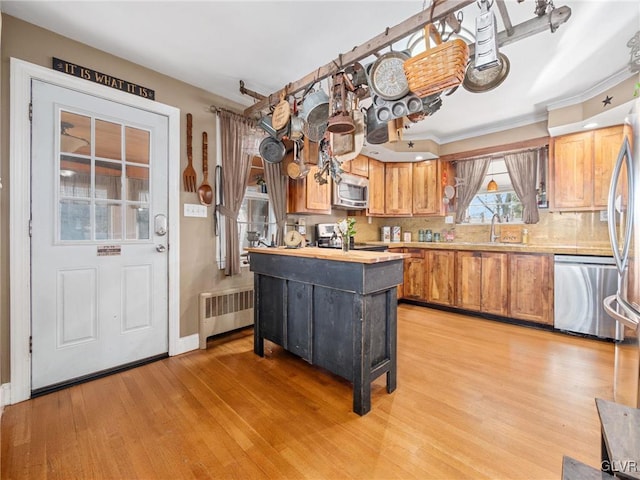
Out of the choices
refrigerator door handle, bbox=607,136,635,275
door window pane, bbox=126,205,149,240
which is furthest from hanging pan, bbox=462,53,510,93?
door window pane, bbox=126,205,149,240

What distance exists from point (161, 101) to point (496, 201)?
455cm

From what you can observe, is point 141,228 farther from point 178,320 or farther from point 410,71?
point 410,71

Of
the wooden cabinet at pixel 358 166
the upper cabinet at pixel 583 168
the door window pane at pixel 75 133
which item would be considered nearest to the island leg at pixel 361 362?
the door window pane at pixel 75 133

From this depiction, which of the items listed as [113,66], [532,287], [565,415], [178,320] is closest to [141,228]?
[178,320]

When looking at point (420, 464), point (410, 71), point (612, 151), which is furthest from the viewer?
point (612, 151)

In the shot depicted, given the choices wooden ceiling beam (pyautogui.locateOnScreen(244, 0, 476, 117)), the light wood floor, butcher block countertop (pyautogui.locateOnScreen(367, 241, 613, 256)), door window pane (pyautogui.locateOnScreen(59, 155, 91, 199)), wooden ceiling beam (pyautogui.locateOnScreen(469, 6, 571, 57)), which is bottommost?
the light wood floor

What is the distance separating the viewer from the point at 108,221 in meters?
2.30

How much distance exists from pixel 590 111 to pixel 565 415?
307 cm

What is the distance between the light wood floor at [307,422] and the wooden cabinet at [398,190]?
2726mm

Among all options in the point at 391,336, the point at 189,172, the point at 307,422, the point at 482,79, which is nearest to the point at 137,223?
the point at 189,172

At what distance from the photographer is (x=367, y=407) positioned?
180cm

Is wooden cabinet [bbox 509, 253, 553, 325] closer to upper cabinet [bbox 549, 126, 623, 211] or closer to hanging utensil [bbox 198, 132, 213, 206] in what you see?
upper cabinet [bbox 549, 126, 623, 211]

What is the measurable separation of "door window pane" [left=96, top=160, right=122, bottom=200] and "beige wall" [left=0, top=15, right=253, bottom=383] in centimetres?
49

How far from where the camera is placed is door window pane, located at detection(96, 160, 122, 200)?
2.26 metres
